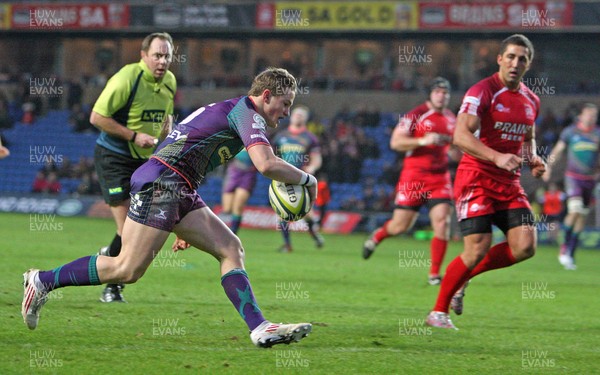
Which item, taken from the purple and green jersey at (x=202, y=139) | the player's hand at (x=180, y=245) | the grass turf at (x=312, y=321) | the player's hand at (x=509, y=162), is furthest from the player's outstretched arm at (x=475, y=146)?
the player's hand at (x=180, y=245)

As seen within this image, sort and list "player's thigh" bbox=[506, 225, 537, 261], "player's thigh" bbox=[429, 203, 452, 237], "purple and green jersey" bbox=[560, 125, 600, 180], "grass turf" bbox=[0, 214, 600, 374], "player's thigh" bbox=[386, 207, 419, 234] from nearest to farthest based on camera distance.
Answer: "grass turf" bbox=[0, 214, 600, 374], "player's thigh" bbox=[506, 225, 537, 261], "player's thigh" bbox=[429, 203, 452, 237], "player's thigh" bbox=[386, 207, 419, 234], "purple and green jersey" bbox=[560, 125, 600, 180]

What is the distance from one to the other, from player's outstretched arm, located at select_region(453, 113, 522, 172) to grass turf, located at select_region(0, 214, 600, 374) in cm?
152

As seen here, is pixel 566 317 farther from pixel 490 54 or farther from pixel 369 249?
pixel 490 54

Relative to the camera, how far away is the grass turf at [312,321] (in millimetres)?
6855

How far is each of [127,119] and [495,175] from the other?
3.63m

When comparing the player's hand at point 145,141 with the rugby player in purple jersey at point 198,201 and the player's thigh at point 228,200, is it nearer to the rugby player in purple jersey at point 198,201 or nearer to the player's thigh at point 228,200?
the rugby player in purple jersey at point 198,201

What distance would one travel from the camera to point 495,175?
8.82 m

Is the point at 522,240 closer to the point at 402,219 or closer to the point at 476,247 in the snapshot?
the point at 476,247

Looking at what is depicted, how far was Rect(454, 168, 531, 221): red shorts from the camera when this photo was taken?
8.77m

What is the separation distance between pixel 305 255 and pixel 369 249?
2638mm

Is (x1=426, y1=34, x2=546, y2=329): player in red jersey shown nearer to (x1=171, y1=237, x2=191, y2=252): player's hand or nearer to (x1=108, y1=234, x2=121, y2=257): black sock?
(x1=171, y1=237, x2=191, y2=252): player's hand

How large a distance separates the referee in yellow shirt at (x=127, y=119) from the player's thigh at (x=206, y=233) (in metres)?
2.26

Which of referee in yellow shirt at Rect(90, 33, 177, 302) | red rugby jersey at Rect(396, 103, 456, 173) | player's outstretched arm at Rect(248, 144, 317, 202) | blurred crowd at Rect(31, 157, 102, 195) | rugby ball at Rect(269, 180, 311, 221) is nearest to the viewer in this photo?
player's outstretched arm at Rect(248, 144, 317, 202)

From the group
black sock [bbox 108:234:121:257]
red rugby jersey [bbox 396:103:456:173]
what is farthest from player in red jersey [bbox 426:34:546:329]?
red rugby jersey [bbox 396:103:456:173]
